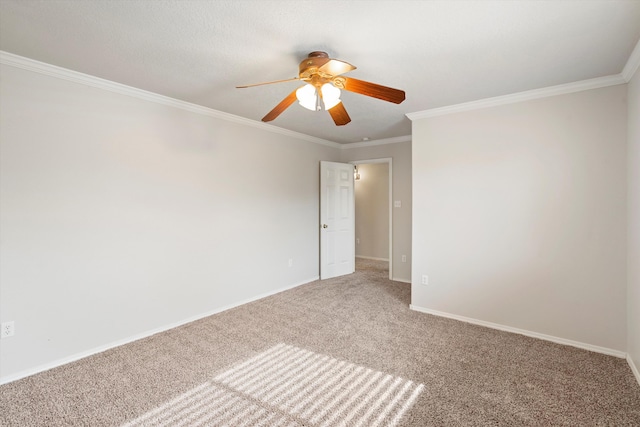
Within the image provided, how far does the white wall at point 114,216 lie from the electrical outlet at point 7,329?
0.04 metres

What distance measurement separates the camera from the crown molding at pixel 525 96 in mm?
2574

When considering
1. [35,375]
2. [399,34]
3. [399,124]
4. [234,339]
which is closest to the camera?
[399,34]

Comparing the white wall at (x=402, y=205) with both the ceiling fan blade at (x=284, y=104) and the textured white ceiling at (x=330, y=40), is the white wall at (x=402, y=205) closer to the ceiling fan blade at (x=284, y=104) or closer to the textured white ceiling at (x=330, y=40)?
the textured white ceiling at (x=330, y=40)

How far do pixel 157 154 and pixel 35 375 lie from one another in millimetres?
2028

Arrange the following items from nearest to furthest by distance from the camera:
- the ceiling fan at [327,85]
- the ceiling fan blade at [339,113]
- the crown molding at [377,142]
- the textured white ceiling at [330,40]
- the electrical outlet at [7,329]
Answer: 1. the textured white ceiling at [330,40]
2. the ceiling fan at [327,85]
3. the electrical outlet at [7,329]
4. the ceiling fan blade at [339,113]
5. the crown molding at [377,142]

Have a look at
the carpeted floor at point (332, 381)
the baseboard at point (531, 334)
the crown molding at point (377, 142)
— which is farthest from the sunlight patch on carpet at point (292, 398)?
the crown molding at point (377, 142)

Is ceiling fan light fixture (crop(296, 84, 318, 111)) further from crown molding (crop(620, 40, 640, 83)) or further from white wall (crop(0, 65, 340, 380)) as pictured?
crown molding (crop(620, 40, 640, 83))

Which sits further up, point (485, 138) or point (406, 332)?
point (485, 138)

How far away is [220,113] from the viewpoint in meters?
3.60

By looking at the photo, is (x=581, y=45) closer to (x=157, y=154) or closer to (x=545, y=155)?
(x=545, y=155)

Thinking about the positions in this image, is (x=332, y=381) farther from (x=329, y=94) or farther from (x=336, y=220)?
(x=336, y=220)

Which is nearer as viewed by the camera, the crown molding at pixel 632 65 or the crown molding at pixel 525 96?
the crown molding at pixel 632 65

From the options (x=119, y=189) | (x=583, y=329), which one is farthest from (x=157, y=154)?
(x=583, y=329)

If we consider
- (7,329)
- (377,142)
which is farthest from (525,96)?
(7,329)
